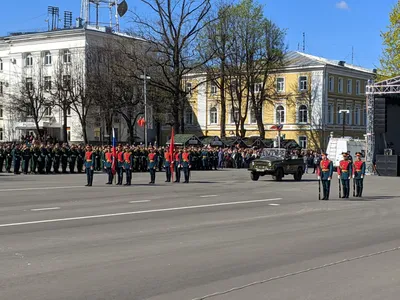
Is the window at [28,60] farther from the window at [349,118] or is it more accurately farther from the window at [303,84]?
the window at [349,118]

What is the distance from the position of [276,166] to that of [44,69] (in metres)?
46.0

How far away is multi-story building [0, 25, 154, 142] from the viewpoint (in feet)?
228

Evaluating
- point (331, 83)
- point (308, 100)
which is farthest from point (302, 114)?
point (331, 83)

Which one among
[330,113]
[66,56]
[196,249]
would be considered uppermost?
[66,56]

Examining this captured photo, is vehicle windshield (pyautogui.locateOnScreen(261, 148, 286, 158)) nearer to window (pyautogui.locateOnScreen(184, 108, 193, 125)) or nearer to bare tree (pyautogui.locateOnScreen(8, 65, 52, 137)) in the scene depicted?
bare tree (pyautogui.locateOnScreen(8, 65, 52, 137))

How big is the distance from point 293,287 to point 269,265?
4.77 ft

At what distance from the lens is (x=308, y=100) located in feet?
242

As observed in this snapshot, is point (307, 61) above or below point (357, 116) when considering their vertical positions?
above

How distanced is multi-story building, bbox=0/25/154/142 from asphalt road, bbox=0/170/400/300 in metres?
50.1

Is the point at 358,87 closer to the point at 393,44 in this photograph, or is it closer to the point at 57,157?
the point at 393,44

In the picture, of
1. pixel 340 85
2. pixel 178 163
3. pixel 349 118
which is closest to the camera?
pixel 178 163

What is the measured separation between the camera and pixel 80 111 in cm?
6994

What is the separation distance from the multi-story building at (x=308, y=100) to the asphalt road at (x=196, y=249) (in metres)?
53.2

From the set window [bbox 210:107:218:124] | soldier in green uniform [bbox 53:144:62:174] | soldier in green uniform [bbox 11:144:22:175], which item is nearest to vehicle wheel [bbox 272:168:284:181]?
soldier in green uniform [bbox 53:144:62:174]
